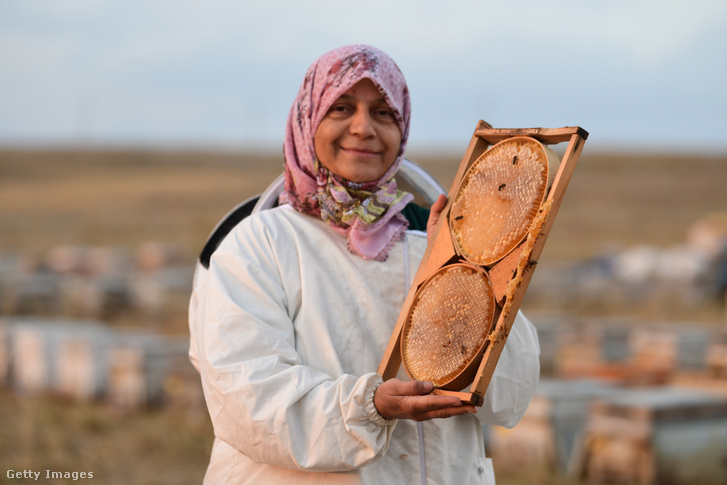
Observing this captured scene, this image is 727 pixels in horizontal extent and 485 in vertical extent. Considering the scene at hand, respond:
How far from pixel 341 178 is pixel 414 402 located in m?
0.74

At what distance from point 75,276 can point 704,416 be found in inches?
516

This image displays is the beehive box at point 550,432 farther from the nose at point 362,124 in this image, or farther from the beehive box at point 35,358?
the beehive box at point 35,358

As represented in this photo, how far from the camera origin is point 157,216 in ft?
120

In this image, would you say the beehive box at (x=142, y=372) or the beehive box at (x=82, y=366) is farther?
the beehive box at (x=82, y=366)

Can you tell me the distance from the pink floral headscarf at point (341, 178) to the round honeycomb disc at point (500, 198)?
0.80 ft

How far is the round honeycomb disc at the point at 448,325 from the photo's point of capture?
200 cm

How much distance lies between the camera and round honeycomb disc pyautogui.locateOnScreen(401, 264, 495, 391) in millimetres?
2002

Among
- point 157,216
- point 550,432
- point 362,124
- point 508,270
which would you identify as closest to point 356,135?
point 362,124

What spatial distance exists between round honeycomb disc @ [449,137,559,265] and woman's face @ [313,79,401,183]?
0.27m

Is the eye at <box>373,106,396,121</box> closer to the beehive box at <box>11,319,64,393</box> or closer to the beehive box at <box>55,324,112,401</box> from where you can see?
the beehive box at <box>55,324,112,401</box>

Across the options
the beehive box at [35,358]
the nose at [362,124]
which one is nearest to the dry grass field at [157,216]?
the beehive box at [35,358]

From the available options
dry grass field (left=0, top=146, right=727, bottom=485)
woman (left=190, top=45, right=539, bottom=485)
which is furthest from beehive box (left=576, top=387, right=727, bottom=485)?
woman (left=190, top=45, right=539, bottom=485)

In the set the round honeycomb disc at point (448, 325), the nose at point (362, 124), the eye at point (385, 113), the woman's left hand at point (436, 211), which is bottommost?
the round honeycomb disc at point (448, 325)

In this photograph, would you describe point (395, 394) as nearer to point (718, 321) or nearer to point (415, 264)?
point (415, 264)
